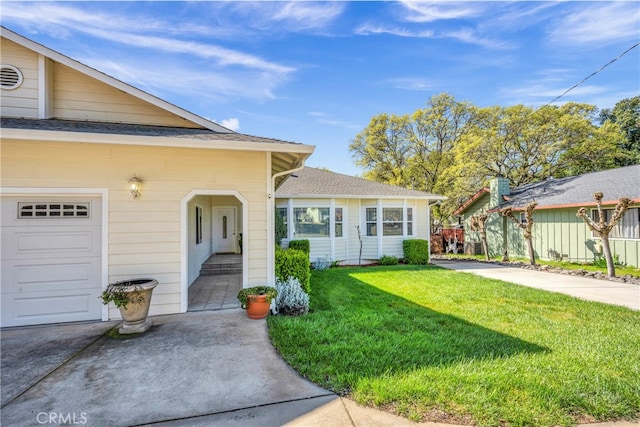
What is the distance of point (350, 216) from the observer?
37.6 ft

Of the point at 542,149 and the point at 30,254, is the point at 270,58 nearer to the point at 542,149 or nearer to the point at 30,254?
the point at 30,254

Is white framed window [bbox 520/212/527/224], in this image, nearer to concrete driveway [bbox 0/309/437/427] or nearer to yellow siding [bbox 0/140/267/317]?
yellow siding [bbox 0/140/267/317]

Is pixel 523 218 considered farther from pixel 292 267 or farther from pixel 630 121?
pixel 630 121

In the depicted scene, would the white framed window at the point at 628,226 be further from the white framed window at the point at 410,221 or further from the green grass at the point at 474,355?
the green grass at the point at 474,355

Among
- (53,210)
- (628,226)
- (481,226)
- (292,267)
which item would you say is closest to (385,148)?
(481,226)

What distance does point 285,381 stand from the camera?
272cm

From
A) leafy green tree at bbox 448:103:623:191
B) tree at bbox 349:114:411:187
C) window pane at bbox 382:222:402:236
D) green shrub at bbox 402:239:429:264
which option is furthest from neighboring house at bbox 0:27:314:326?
tree at bbox 349:114:411:187

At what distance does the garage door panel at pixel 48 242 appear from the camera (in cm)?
424

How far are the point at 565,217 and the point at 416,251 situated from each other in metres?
6.39

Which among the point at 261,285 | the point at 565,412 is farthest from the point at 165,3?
the point at 565,412

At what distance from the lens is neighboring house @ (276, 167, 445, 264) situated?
10891mm

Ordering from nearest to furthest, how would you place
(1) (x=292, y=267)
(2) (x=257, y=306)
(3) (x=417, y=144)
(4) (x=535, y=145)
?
(2) (x=257, y=306)
(1) (x=292, y=267)
(4) (x=535, y=145)
(3) (x=417, y=144)

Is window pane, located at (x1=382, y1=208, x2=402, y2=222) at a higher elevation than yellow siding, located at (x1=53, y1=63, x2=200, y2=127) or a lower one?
lower

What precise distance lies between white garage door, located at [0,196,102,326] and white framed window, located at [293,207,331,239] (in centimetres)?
695
